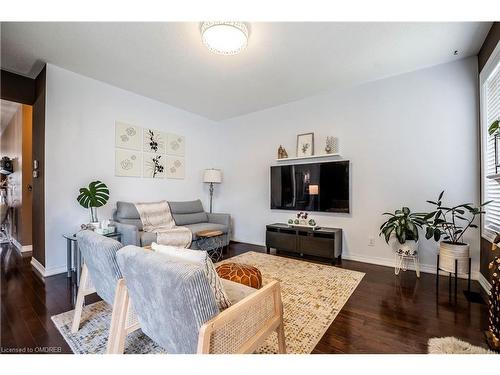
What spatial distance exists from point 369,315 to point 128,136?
4035 mm

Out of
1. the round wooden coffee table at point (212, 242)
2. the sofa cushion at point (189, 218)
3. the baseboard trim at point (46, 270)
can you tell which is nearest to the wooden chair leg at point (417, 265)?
the round wooden coffee table at point (212, 242)

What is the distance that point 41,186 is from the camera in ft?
9.68

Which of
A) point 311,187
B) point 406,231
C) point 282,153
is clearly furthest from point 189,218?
point 406,231

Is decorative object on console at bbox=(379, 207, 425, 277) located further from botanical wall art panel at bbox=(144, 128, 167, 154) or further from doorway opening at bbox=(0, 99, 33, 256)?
doorway opening at bbox=(0, 99, 33, 256)

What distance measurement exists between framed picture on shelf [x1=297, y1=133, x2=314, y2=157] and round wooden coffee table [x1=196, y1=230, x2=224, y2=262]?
6.51ft

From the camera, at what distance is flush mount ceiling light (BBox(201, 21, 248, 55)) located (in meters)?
2.00

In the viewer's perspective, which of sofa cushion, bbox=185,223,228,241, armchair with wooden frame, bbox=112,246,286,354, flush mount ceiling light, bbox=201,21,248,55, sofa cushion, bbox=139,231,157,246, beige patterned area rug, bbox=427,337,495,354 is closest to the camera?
armchair with wooden frame, bbox=112,246,286,354

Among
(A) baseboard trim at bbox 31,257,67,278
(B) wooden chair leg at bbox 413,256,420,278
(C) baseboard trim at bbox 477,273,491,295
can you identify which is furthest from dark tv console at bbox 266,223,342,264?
(A) baseboard trim at bbox 31,257,67,278

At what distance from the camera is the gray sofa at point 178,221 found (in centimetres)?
293

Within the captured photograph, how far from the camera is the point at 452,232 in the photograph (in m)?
2.82

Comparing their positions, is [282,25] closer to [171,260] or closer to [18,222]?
[171,260]

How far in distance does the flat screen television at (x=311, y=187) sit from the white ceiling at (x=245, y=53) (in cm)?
130

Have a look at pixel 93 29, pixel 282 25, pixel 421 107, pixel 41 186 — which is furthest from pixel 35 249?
pixel 421 107

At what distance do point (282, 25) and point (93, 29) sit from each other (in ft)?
6.05
